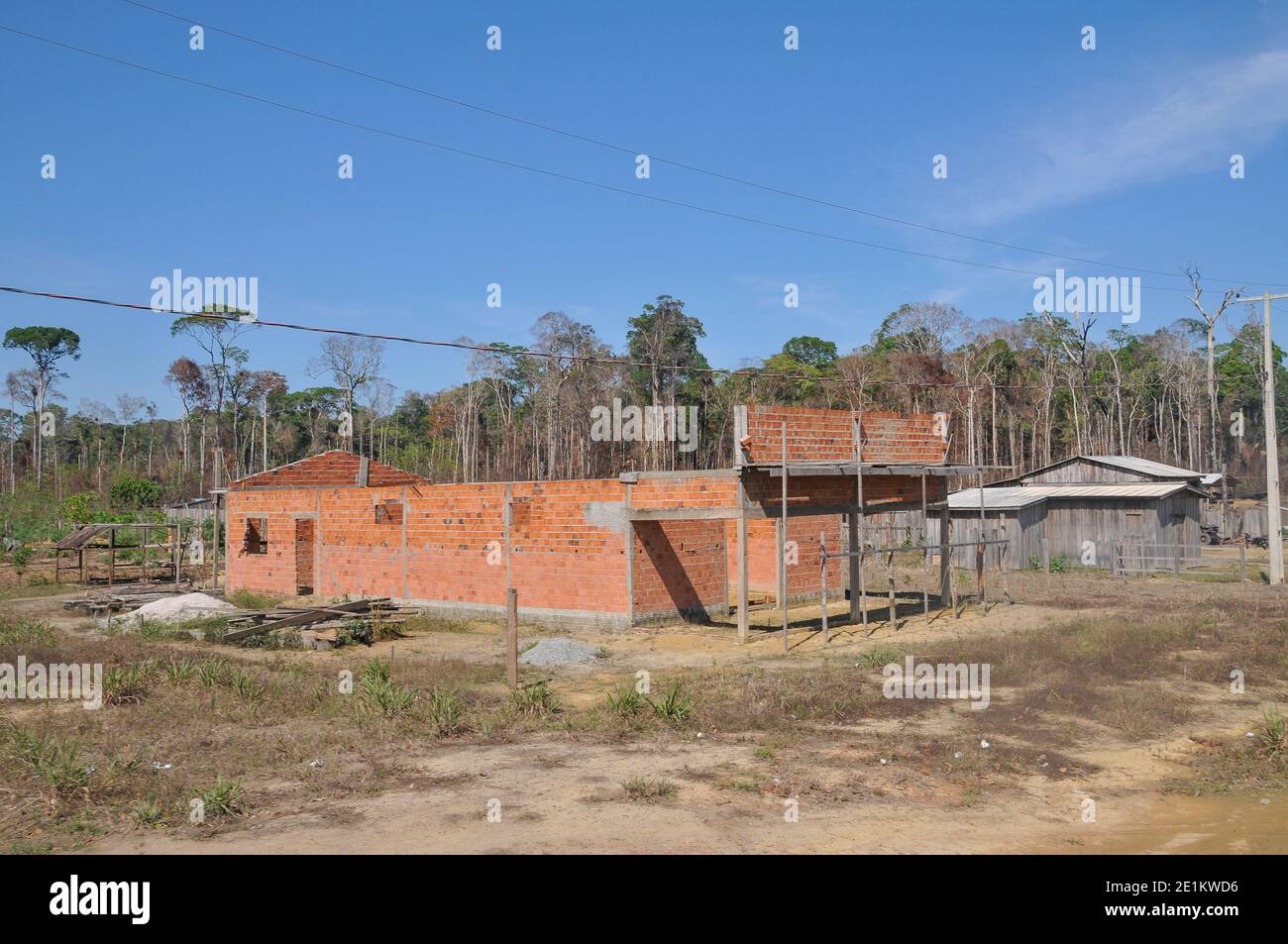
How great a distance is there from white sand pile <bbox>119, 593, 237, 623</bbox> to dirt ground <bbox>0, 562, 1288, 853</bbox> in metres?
5.95

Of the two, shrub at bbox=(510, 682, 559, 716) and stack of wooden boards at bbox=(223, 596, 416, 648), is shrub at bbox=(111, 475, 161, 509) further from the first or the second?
shrub at bbox=(510, 682, 559, 716)

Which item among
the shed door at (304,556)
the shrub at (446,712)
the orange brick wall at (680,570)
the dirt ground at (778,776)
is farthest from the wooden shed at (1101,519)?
Result: the shrub at (446,712)

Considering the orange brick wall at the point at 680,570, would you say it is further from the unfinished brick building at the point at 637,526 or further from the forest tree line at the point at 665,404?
the forest tree line at the point at 665,404

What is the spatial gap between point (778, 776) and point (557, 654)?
23.8 feet

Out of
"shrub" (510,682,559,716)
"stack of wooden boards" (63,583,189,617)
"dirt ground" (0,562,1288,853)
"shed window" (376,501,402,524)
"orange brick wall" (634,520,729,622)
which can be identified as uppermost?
"shed window" (376,501,402,524)

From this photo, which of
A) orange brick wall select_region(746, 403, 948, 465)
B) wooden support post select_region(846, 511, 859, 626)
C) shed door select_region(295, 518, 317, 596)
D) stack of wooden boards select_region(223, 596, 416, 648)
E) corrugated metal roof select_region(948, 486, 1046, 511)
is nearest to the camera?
orange brick wall select_region(746, 403, 948, 465)

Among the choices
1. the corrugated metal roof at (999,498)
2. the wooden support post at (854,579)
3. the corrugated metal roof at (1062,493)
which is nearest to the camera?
the wooden support post at (854,579)

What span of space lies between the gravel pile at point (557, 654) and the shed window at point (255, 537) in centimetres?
1373

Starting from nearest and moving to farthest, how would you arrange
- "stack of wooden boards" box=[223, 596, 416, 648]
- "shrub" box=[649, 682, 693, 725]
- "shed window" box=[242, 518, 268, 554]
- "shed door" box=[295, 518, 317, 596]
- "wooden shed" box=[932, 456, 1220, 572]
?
1. "shrub" box=[649, 682, 693, 725]
2. "stack of wooden boards" box=[223, 596, 416, 648]
3. "shed door" box=[295, 518, 317, 596]
4. "shed window" box=[242, 518, 268, 554]
5. "wooden shed" box=[932, 456, 1220, 572]

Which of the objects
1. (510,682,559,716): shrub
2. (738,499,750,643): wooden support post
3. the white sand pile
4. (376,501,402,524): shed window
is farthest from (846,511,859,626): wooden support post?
the white sand pile

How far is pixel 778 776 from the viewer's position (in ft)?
27.5

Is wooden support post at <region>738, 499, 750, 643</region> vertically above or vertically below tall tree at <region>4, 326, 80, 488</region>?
below

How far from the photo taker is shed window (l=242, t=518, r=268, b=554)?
86.3ft

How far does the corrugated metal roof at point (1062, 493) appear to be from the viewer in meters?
30.3
